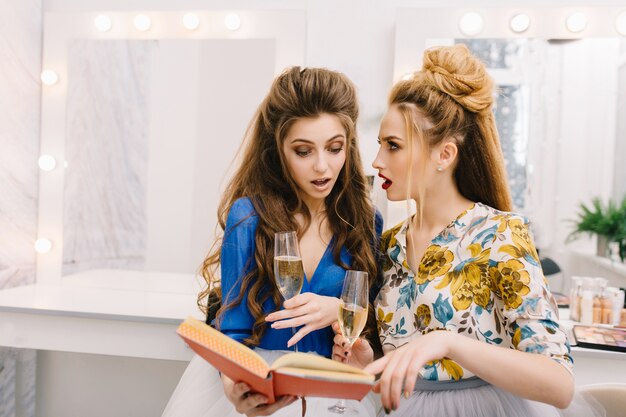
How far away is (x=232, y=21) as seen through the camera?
251cm

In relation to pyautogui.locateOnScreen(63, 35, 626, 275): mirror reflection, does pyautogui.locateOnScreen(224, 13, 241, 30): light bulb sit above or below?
above

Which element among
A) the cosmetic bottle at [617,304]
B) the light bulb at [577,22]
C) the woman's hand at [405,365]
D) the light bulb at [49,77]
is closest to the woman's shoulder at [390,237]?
the woman's hand at [405,365]

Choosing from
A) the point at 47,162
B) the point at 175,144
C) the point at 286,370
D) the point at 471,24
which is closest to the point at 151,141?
the point at 175,144

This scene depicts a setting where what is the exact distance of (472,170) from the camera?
148 cm

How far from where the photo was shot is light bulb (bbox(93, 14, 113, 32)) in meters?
2.62

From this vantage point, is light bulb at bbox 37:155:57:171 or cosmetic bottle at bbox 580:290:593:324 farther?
light bulb at bbox 37:155:57:171

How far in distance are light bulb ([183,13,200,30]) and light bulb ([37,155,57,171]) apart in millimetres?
922

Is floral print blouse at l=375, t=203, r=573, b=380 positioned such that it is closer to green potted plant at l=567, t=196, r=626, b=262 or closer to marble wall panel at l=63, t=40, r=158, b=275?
green potted plant at l=567, t=196, r=626, b=262

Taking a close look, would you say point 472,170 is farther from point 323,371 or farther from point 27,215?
point 27,215

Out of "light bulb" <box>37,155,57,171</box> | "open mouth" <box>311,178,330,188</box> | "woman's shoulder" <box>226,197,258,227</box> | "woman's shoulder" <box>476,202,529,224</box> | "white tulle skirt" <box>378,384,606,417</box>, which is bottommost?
"white tulle skirt" <box>378,384,606,417</box>

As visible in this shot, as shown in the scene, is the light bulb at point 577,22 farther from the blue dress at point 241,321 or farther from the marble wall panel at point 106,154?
the marble wall panel at point 106,154

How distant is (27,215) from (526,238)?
229 cm

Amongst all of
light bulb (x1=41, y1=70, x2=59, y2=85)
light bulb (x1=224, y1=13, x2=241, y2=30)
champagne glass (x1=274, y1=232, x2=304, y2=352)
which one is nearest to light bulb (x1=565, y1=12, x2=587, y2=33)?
light bulb (x1=224, y1=13, x2=241, y2=30)

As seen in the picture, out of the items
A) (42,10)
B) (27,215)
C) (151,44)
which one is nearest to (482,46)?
(151,44)
